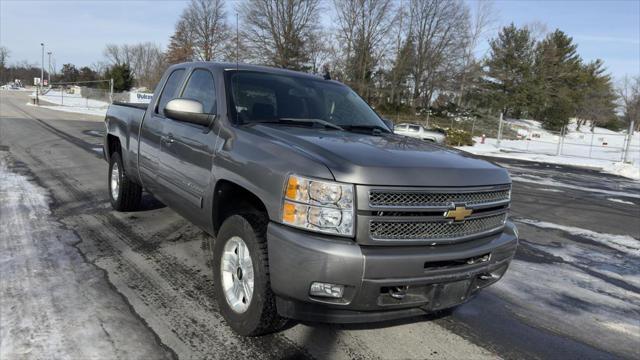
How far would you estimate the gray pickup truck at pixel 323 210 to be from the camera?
2633 millimetres

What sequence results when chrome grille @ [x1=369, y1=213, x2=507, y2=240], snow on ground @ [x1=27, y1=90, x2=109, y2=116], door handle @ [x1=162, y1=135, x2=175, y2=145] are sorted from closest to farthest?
chrome grille @ [x1=369, y1=213, x2=507, y2=240] → door handle @ [x1=162, y1=135, x2=175, y2=145] → snow on ground @ [x1=27, y1=90, x2=109, y2=116]

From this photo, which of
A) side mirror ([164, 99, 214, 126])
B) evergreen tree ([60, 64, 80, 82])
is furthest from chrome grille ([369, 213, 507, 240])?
evergreen tree ([60, 64, 80, 82])

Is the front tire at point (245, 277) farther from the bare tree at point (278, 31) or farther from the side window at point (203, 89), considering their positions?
the bare tree at point (278, 31)

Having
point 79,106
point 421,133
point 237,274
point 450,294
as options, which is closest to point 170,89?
point 237,274

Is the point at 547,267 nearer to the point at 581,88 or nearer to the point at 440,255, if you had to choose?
the point at 440,255

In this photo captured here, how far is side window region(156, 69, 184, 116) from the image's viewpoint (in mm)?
4922

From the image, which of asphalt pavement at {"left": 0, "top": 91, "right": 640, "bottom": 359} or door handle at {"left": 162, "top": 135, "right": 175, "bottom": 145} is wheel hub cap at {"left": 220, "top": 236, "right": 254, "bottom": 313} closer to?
asphalt pavement at {"left": 0, "top": 91, "right": 640, "bottom": 359}

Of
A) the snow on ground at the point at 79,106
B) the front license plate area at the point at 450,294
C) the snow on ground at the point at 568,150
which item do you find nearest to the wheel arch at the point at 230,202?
the front license plate area at the point at 450,294

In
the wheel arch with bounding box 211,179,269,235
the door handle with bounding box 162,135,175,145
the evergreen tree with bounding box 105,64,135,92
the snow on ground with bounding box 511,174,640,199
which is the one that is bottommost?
the snow on ground with bounding box 511,174,640,199

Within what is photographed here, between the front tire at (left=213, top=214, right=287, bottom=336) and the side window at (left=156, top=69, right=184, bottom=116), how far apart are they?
2.14 m

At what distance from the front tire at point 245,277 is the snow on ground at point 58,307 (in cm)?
53

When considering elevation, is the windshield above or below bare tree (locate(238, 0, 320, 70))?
below

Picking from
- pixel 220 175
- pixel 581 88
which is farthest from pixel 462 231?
pixel 581 88

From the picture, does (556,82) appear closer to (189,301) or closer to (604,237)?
(604,237)
